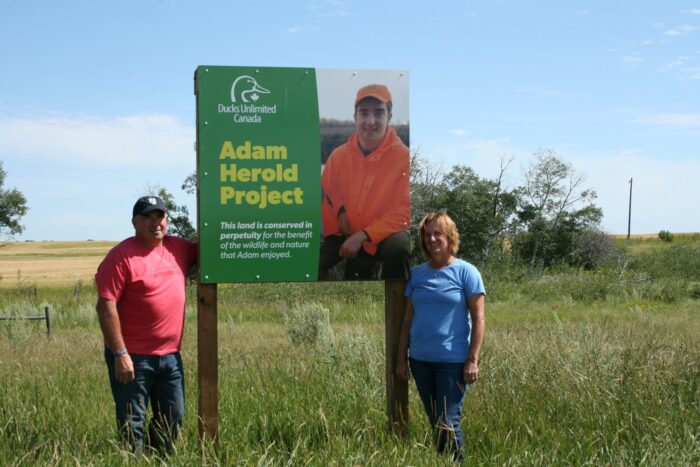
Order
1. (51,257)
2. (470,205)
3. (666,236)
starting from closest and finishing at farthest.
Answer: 1. (470,205)
2. (666,236)
3. (51,257)

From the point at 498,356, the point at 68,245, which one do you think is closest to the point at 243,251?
the point at 498,356

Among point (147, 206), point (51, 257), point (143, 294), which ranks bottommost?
point (51, 257)

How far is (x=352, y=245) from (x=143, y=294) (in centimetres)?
145

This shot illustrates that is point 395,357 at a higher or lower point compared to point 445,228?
lower

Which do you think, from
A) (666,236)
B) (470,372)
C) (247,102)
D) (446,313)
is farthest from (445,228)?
(666,236)

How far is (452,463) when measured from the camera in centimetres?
477

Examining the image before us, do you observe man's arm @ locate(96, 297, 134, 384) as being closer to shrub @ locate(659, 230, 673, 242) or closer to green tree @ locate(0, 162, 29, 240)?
green tree @ locate(0, 162, 29, 240)

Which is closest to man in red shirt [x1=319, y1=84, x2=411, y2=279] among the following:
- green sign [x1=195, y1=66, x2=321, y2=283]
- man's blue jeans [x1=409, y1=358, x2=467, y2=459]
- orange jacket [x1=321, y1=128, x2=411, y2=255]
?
orange jacket [x1=321, y1=128, x2=411, y2=255]

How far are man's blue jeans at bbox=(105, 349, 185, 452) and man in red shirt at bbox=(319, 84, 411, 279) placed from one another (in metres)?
1.22

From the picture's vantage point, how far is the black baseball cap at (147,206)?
5.09m

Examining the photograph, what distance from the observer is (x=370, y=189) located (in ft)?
18.1

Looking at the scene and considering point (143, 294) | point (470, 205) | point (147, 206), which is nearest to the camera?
point (143, 294)

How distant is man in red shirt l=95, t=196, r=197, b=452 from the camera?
4910mm

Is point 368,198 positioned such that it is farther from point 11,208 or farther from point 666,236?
point 666,236
